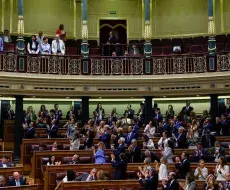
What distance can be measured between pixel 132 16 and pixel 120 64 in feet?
13.8

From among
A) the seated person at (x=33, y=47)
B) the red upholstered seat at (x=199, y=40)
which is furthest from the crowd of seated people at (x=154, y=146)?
the red upholstered seat at (x=199, y=40)

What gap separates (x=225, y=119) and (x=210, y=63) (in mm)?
3462

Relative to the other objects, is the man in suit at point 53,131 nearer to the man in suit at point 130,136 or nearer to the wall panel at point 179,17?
the man in suit at point 130,136

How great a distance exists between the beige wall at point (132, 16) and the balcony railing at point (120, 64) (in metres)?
3.41

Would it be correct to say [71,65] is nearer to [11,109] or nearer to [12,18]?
[11,109]

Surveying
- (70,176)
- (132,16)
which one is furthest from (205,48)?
(70,176)

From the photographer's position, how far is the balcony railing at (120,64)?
18.9m

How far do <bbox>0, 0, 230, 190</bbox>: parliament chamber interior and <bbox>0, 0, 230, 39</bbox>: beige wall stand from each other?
0.04m

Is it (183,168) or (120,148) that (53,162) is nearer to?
(120,148)

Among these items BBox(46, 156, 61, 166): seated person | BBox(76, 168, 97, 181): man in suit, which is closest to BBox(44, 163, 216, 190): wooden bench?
BBox(46, 156, 61, 166): seated person

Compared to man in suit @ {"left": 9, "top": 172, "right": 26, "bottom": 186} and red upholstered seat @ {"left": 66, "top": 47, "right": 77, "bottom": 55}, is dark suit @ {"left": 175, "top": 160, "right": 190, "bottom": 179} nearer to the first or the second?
man in suit @ {"left": 9, "top": 172, "right": 26, "bottom": 186}

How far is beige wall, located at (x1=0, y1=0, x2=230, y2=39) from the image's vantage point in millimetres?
22250

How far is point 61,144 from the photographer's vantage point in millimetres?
15102

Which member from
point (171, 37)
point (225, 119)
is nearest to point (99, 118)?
point (225, 119)
